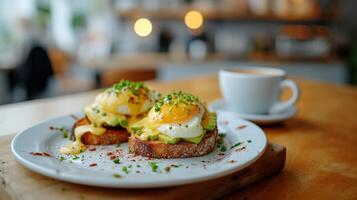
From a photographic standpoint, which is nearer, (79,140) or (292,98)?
(79,140)

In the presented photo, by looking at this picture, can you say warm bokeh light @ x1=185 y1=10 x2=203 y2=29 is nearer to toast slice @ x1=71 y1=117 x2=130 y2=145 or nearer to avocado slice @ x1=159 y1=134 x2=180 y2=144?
toast slice @ x1=71 y1=117 x2=130 y2=145

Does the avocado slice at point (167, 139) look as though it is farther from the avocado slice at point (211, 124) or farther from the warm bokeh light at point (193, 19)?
the warm bokeh light at point (193, 19)

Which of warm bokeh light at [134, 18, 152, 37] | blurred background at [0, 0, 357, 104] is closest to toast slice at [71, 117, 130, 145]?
A: blurred background at [0, 0, 357, 104]

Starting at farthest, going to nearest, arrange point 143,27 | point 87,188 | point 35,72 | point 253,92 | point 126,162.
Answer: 1. point 143,27
2. point 35,72
3. point 253,92
4. point 126,162
5. point 87,188

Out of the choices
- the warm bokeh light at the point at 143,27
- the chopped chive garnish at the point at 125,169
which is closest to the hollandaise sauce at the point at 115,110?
the chopped chive garnish at the point at 125,169

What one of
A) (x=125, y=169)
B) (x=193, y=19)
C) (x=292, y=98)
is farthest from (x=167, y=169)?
(x=193, y=19)

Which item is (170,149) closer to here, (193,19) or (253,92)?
(253,92)
